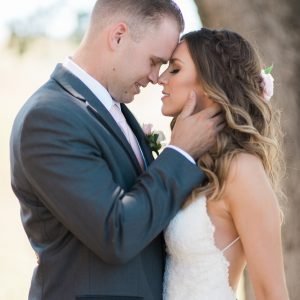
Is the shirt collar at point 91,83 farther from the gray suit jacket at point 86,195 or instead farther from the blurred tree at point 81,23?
the blurred tree at point 81,23

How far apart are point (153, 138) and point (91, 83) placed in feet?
1.75

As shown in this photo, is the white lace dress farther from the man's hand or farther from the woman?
the man's hand

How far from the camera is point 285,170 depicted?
555 centimetres

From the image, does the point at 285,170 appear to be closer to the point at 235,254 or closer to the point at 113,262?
the point at 235,254

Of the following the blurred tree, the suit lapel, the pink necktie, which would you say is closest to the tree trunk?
the pink necktie

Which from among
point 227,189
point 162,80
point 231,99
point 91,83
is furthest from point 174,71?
point 227,189

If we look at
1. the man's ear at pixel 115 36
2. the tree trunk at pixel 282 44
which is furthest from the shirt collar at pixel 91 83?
the tree trunk at pixel 282 44

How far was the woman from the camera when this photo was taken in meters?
3.79

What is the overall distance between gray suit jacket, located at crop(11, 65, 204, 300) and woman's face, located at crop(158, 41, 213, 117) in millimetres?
422

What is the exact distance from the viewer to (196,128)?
3.79 metres

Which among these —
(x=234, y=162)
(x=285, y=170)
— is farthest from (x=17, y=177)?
(x=285, y=170)

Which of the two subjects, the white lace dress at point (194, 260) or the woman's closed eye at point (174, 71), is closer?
the white lace dress at point (194, 260)

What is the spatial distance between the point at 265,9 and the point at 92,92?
2.15 meters

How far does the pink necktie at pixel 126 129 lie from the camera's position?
3.96m
